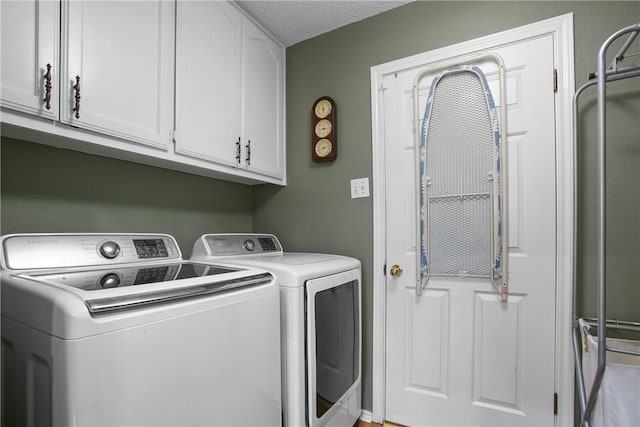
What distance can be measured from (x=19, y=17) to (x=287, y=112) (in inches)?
56.2

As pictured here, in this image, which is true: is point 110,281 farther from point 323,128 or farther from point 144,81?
point 323,128

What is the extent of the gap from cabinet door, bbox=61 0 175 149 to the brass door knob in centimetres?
137

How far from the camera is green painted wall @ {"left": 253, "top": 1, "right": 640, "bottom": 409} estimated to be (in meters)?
1.31

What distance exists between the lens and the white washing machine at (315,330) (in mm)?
1219

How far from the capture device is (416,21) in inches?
70.0

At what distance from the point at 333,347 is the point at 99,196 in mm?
1333

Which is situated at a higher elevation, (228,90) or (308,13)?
(308,13)

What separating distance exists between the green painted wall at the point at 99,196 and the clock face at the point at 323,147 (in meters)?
0.72

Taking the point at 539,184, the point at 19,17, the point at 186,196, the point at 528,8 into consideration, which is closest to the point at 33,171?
the point at 19,17

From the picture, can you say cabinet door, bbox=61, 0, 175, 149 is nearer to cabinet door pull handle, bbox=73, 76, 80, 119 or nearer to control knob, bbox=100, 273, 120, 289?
cabinet door pull handle, bbox=73, 76, 80, 119

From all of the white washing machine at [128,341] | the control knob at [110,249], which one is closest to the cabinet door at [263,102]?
the control knob at [110,249]

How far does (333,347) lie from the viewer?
1.47m

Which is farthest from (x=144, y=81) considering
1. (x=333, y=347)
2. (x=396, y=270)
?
(x=396, y=270)

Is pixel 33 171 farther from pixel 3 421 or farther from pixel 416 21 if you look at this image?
pixel 416 21
